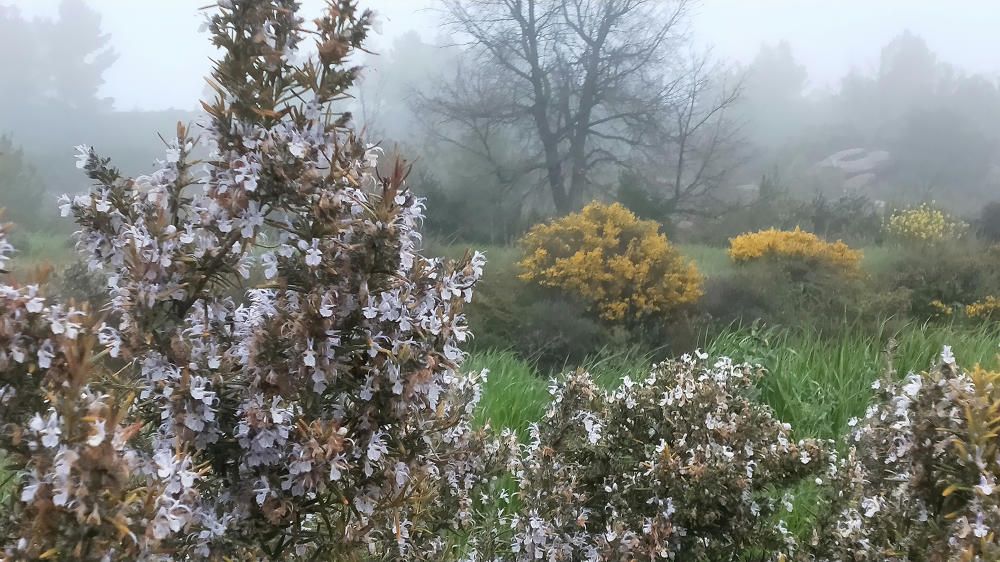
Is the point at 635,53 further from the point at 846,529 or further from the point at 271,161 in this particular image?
the point at 271,161

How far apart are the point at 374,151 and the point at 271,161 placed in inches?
8.1

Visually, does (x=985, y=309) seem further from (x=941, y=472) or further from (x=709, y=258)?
(x=941, y=472)

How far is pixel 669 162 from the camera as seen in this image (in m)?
7.07

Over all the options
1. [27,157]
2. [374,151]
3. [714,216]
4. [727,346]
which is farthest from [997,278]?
[27,157]

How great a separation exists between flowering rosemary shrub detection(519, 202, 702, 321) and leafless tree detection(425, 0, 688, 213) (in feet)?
1.73

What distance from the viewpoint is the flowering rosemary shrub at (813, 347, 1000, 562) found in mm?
1232

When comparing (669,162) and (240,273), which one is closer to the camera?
(240,273)

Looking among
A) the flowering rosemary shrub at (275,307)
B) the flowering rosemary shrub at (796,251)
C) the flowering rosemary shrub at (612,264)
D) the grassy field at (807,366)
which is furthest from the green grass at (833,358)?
the flowering rosemary shrub at (275,307)

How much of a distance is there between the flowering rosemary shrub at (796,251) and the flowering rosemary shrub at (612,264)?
0.75 m

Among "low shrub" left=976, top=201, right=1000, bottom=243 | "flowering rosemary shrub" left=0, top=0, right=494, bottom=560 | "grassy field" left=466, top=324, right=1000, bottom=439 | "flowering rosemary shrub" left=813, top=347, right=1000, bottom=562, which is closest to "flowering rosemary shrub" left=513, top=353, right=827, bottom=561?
"flowering rosemary shrub" left=813, top=347, right=1000, bottom=562

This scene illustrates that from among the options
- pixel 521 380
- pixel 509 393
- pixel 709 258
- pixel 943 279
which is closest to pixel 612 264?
pixel 709 258

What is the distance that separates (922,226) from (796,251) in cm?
173

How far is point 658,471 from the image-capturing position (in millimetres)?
2031

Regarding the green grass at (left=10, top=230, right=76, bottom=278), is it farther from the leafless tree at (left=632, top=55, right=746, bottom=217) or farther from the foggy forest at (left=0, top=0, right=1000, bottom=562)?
the leafless tree at (left=632, top=55, right=746, bottom=217)
